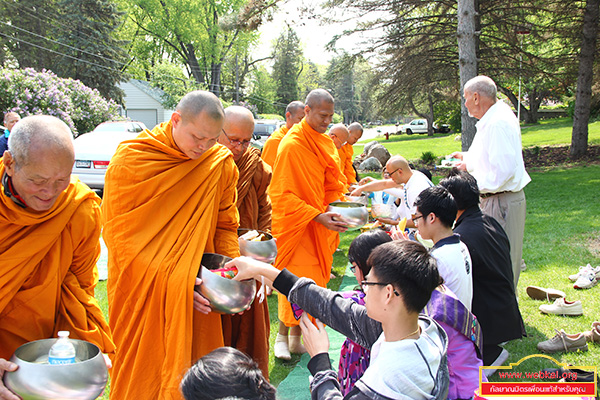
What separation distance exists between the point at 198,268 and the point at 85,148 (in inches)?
411

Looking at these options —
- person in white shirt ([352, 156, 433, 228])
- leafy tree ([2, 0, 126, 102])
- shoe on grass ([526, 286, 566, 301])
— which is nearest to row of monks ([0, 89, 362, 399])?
person in white shirt ([352, 156, 433, 228])

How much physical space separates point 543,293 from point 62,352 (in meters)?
5.27

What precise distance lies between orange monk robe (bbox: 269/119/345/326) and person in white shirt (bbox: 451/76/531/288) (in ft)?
5.16

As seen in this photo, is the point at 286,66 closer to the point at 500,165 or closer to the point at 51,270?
the point at 500,165

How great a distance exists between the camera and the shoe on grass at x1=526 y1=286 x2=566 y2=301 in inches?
217

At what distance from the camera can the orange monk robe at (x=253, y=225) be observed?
350cm

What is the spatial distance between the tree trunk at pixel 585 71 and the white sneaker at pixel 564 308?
12.6 m

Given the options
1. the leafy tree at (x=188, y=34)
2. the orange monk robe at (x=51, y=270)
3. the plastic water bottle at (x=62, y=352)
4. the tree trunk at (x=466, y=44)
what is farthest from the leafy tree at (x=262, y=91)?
the plastic water bottle at (x=62, y=352)

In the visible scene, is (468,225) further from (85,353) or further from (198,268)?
(85,353)

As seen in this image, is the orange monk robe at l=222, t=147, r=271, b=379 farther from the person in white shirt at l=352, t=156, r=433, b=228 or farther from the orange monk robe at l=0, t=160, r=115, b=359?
the person in white shirt at l=352, t=156, r=433, b=228

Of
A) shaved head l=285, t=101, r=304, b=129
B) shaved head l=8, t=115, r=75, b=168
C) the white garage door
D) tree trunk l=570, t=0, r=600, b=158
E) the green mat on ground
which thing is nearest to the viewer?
shaved head l=8, t=115, r=75, b=168

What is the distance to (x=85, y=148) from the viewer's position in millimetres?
11906

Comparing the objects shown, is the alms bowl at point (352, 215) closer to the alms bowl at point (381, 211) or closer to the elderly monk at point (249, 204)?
the elderly monk at point (249, 204)

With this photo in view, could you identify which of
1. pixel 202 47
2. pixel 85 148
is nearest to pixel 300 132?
pixel 85 148
